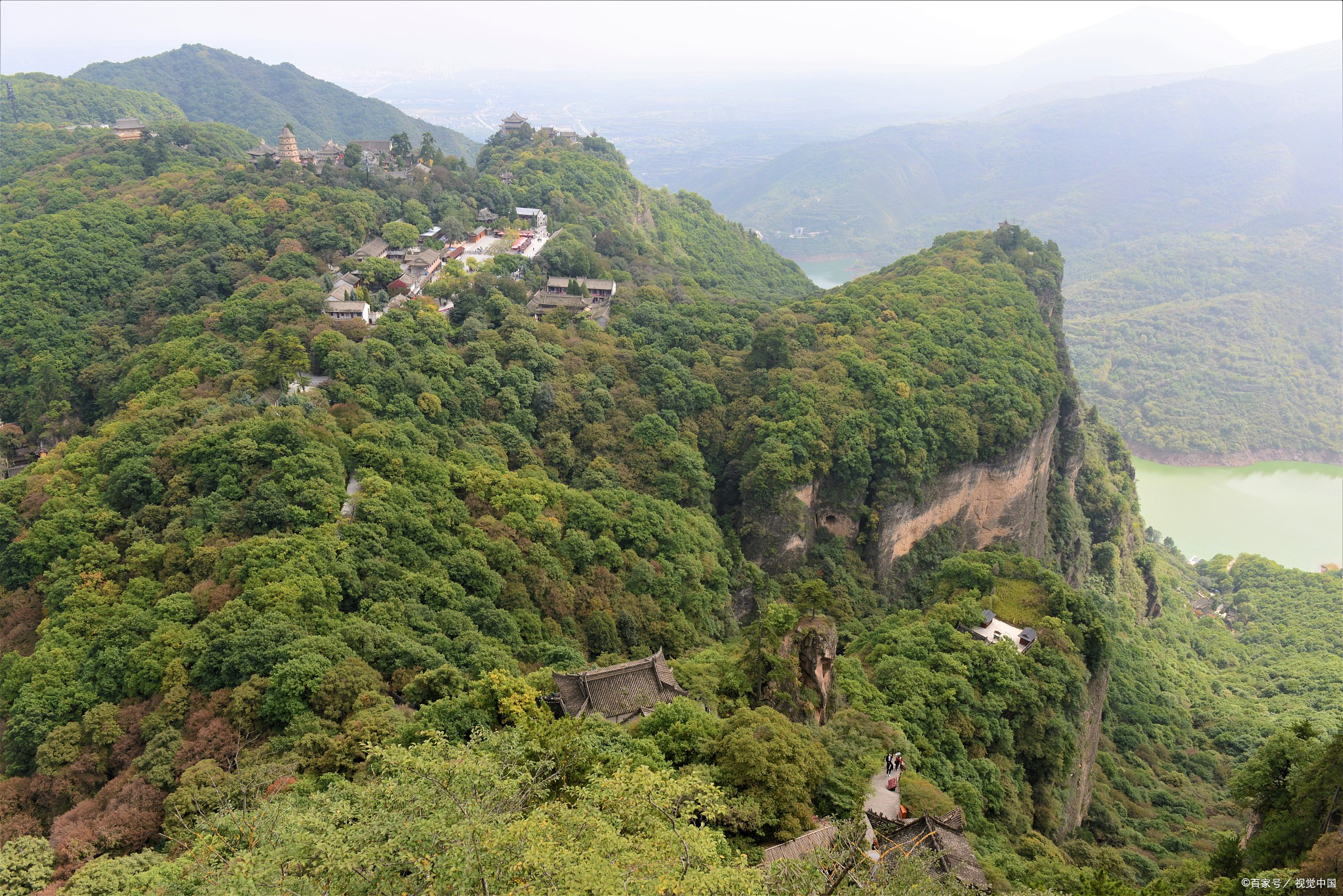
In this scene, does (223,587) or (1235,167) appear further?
(1235,167)

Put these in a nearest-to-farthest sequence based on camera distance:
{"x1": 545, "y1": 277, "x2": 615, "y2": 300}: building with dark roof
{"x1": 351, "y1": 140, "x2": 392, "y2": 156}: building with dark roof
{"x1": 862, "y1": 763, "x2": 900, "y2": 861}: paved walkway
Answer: {"x1": 862, "y1": 763, "x2": 900, "y2": 861}: paved walkway < {"x1": 545, "y1": 277, "x2": 615, "y2": 300}: building with dark roof < {"x1": 351, "y1": 140, "x2": 392, "y2": 156}: building with dark roof

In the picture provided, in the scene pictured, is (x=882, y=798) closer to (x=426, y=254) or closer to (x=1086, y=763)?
(x=1086, y=763)

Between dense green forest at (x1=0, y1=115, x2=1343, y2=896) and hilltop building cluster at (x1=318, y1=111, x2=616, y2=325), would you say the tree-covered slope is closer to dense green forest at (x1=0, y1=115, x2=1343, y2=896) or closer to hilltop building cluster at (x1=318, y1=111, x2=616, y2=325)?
dense green forest at (x1=0, y1=115, x2=1343, y2=896)

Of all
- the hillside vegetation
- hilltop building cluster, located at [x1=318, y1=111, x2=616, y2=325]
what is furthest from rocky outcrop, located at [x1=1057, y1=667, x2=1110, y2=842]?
the hillside vegetation

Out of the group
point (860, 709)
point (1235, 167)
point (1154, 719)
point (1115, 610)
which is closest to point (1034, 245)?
point (1115, 610)

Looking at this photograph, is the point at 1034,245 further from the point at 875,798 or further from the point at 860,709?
the point at 875,798

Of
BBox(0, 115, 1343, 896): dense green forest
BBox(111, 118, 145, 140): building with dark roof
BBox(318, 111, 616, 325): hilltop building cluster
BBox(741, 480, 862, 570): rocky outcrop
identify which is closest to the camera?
BBox(0, 115, 1343, 896): dense green forest

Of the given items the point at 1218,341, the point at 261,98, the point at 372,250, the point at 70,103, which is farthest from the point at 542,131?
the point at 1218,341
